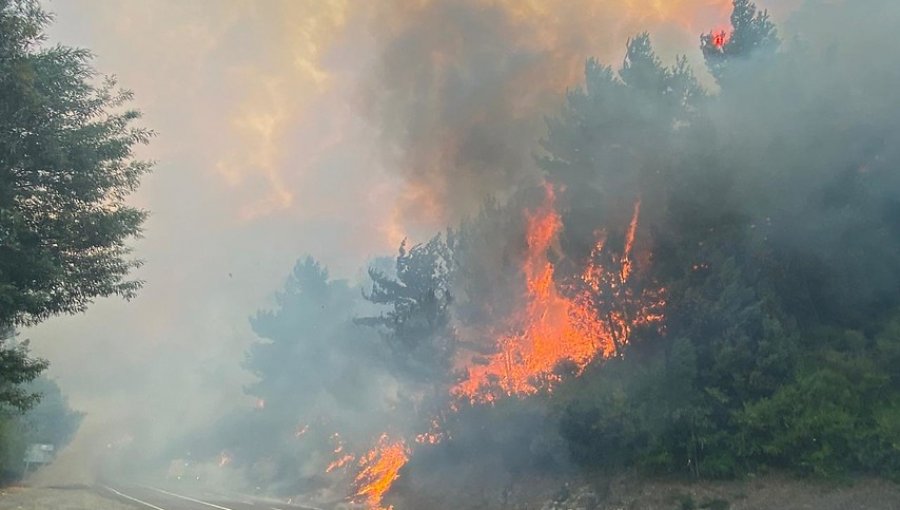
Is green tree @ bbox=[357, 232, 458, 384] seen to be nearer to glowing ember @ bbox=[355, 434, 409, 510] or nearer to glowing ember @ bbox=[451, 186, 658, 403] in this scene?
glowing ember @ bbox=[451, 186, 658, 403]

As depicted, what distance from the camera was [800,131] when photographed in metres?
26.6

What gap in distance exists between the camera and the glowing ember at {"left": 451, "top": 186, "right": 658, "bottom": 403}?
29109 millimetres

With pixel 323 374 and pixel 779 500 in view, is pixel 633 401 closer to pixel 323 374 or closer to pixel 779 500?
pixel 779 500

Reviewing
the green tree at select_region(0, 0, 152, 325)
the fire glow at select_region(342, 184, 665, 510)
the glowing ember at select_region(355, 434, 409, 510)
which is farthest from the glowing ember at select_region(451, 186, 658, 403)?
the green tree at select_region(0, 0, 152, 325)

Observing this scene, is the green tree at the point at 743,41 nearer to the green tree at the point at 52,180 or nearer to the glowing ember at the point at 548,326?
the glowing ember at the point at 548,326

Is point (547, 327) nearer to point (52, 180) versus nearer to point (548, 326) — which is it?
point (548, 326)

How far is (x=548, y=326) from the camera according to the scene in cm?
3638

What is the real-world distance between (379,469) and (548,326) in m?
14.6

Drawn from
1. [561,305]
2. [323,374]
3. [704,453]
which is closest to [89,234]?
[704,453]

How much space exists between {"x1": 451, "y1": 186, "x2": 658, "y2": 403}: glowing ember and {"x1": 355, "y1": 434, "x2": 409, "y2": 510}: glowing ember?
667cm

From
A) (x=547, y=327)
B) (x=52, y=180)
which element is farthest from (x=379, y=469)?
(x=52, y=180)

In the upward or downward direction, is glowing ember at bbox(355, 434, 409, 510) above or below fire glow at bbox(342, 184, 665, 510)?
below

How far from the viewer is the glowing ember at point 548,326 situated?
29.1 meters

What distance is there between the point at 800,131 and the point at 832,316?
313 inches
